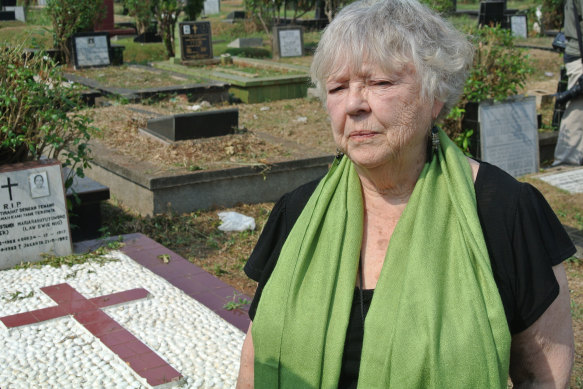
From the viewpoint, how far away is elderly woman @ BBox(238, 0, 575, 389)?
1.84 metres

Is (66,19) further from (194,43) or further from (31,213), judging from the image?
(31,213)

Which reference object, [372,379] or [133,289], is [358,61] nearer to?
[372,379]

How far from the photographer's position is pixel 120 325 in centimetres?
414

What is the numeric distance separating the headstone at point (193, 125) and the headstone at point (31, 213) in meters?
2.43

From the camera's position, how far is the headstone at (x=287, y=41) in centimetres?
1698

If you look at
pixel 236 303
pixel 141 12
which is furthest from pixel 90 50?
pixel 236 303

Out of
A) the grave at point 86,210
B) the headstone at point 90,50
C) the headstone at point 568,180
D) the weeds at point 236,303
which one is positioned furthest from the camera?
the headstone at point 90,50

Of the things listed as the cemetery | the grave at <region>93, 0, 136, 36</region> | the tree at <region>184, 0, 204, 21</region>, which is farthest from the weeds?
the grave at <region>93, 0, 136, 36</region>

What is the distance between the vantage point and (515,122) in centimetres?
777

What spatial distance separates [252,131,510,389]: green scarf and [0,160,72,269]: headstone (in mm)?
3408

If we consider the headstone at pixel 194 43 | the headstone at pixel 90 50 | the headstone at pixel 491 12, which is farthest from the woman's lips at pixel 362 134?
the headstone at pixel 491 12

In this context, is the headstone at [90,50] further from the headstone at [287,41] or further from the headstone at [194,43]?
the headstone at [287,41]

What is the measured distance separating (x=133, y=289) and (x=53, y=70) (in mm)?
1859

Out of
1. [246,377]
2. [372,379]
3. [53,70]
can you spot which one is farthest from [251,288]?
[372,379]
